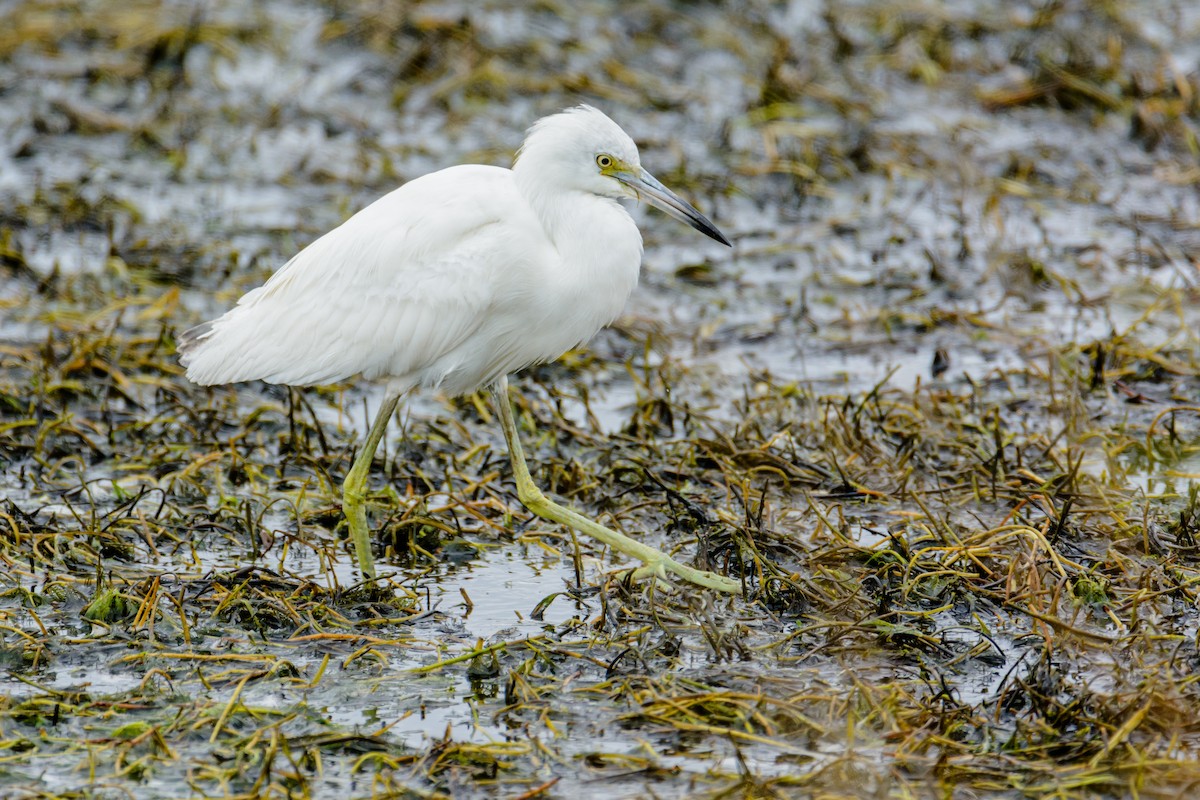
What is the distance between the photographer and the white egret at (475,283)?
5426 millimetres

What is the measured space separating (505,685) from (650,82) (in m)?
Result: 7.39

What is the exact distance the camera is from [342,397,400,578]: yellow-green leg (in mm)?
5590

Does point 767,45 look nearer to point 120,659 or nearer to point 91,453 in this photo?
point 91,453

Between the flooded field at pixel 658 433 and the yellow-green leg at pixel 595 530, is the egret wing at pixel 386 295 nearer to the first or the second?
the yellow-green leg at pixel 595 530

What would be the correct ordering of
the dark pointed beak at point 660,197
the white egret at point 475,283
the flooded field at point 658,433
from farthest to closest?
the dark pointed beak at point 660,197 < the white egret at point 475,283 < the flooded field at point 658,433

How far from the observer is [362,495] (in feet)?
18.7

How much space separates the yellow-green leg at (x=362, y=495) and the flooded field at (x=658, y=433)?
0.41ft

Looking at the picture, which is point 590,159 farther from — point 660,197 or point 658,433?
point 658,433

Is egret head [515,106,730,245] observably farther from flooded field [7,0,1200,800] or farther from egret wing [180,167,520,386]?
flooded field [7,0,1200,800]

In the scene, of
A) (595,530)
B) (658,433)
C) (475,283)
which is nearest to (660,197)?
(475,283)

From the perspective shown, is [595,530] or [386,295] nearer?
[386,295]

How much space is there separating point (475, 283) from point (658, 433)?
1.83 metres

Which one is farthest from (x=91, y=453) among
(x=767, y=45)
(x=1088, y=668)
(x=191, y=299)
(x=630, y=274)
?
(x=767, y=45)

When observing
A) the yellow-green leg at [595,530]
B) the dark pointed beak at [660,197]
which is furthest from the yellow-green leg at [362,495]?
the dark pointed beak at [660,197]
